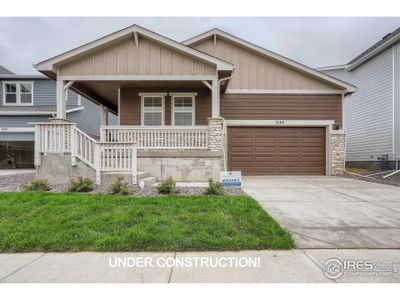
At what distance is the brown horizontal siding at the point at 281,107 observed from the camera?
11.1 metres

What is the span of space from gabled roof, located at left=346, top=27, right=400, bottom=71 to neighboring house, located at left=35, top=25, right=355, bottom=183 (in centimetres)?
361

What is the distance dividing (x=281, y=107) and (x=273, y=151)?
6.48 feet

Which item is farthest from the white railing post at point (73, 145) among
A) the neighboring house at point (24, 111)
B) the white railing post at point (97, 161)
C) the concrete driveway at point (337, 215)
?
the neighboring house at point (24, 111)

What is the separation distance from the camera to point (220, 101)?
11.1 m

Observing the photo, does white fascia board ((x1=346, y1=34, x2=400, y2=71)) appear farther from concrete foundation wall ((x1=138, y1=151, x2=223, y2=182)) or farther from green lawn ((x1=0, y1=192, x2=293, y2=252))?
green lawn ((x1=0, y1=192, x2=293, y2=252))

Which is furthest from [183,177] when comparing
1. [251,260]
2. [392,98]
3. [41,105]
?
[41,105]

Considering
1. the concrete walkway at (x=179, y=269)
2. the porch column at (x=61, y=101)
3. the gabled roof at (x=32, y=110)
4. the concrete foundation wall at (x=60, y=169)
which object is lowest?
the concrete walkway at (x=179, y=269)

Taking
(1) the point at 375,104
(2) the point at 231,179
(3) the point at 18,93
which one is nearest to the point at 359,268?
(2) the point at 231,179

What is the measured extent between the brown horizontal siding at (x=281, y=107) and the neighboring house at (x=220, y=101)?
0.04 meters

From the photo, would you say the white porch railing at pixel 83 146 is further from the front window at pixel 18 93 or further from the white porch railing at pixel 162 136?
the front window at pixel 18 93

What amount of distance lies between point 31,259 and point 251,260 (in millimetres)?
2629

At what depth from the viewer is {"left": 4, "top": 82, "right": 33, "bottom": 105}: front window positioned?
15.9 m

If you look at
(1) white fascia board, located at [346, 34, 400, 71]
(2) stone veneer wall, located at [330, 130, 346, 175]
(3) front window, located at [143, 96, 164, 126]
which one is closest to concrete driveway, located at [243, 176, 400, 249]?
(2) stone veneer wall, located at [330, 130, 346, 175]
